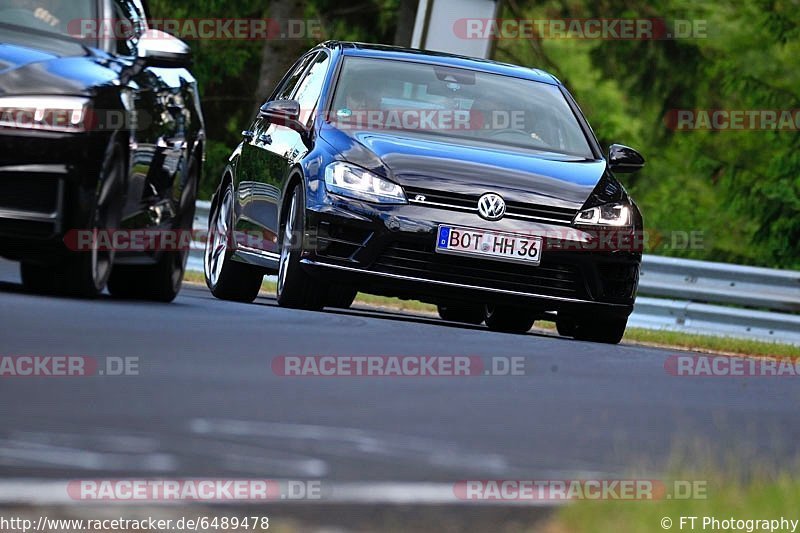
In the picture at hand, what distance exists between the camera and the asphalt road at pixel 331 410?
5457 mm

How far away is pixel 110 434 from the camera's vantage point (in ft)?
18.5

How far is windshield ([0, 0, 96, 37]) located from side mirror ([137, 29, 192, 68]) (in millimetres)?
316

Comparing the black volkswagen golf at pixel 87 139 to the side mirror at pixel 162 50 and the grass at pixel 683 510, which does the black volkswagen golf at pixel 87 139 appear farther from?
the grass at pixel 683 510

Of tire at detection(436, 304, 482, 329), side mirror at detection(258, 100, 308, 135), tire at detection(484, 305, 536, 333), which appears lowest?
tire at detection(436, 304, 482, 329)

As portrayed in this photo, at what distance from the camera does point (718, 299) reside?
752 inches

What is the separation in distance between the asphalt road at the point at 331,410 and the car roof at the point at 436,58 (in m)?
2.94

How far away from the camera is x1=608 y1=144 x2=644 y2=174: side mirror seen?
12250mm

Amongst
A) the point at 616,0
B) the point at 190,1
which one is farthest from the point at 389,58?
the point at 616,0
